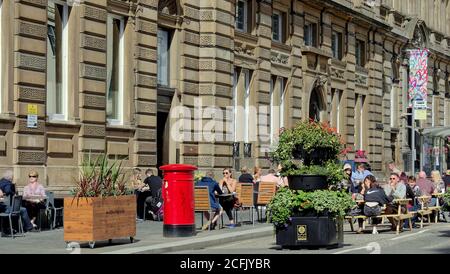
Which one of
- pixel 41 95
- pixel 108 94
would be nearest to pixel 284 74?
pixel 108 94

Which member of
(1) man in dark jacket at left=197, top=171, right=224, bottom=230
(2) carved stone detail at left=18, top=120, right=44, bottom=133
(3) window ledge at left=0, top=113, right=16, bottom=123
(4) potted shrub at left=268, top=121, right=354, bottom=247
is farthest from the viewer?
(2) carved stone detail at left=18, top=120, right=44, bottom=133

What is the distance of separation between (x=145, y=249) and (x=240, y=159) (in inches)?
719

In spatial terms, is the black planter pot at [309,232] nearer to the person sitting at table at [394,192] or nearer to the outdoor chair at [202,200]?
the outdoor chair at [202,200]

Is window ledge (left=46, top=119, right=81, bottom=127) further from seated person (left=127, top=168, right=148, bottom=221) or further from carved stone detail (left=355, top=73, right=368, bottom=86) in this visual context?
carved stone detail (left=355, top=73, right=368, bottom=86)

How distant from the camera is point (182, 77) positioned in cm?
3384

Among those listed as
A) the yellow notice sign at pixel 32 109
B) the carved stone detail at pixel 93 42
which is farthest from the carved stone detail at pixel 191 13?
the yellow notice sign at pixel 32 109

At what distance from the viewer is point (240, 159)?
3766 cm

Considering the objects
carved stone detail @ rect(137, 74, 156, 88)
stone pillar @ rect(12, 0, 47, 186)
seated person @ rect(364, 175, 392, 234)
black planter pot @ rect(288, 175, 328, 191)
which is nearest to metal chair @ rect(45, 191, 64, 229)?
stone pillar @ rect(12, 0, 47, 186)

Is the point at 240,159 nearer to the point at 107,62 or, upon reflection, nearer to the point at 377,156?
the point at 107,62

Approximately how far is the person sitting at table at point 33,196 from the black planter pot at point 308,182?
6.69m

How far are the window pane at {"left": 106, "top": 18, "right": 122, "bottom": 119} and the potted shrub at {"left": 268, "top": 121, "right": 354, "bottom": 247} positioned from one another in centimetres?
1057

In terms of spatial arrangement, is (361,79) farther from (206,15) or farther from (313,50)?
(206,15)

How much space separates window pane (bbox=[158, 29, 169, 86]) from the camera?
33.0 metres

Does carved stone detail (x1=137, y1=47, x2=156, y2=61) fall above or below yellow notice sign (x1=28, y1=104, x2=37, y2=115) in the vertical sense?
above
